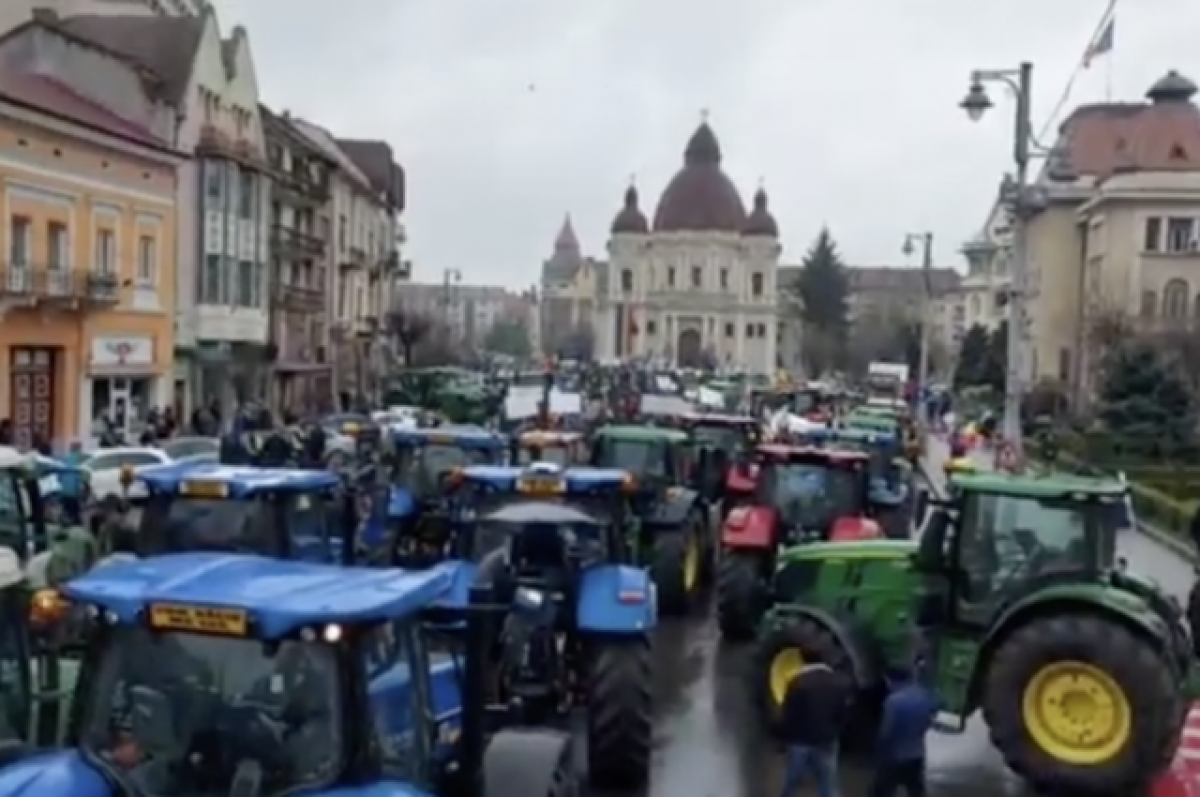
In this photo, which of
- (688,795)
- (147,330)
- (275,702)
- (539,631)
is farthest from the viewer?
(147,330)

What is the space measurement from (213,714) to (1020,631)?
7.52 metres

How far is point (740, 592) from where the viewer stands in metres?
18.2

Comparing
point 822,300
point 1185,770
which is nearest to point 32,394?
point 1185,770

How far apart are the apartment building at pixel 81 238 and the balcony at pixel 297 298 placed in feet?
46.4

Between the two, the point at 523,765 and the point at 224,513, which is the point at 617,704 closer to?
the point at 523,765

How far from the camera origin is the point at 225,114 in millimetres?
49562

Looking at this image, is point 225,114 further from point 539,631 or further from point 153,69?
point 539,631

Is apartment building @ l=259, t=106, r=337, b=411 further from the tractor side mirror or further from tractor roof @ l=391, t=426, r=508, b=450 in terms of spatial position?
the tractor side mirror

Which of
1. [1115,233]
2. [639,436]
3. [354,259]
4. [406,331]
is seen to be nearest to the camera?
[639,436]

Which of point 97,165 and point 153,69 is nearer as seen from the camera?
point 97,165

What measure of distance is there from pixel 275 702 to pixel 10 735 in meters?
3.10

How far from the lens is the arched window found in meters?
66.2

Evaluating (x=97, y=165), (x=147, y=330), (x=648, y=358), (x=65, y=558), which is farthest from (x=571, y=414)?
(x=648, y=358)

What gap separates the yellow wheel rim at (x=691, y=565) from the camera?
2041cm
